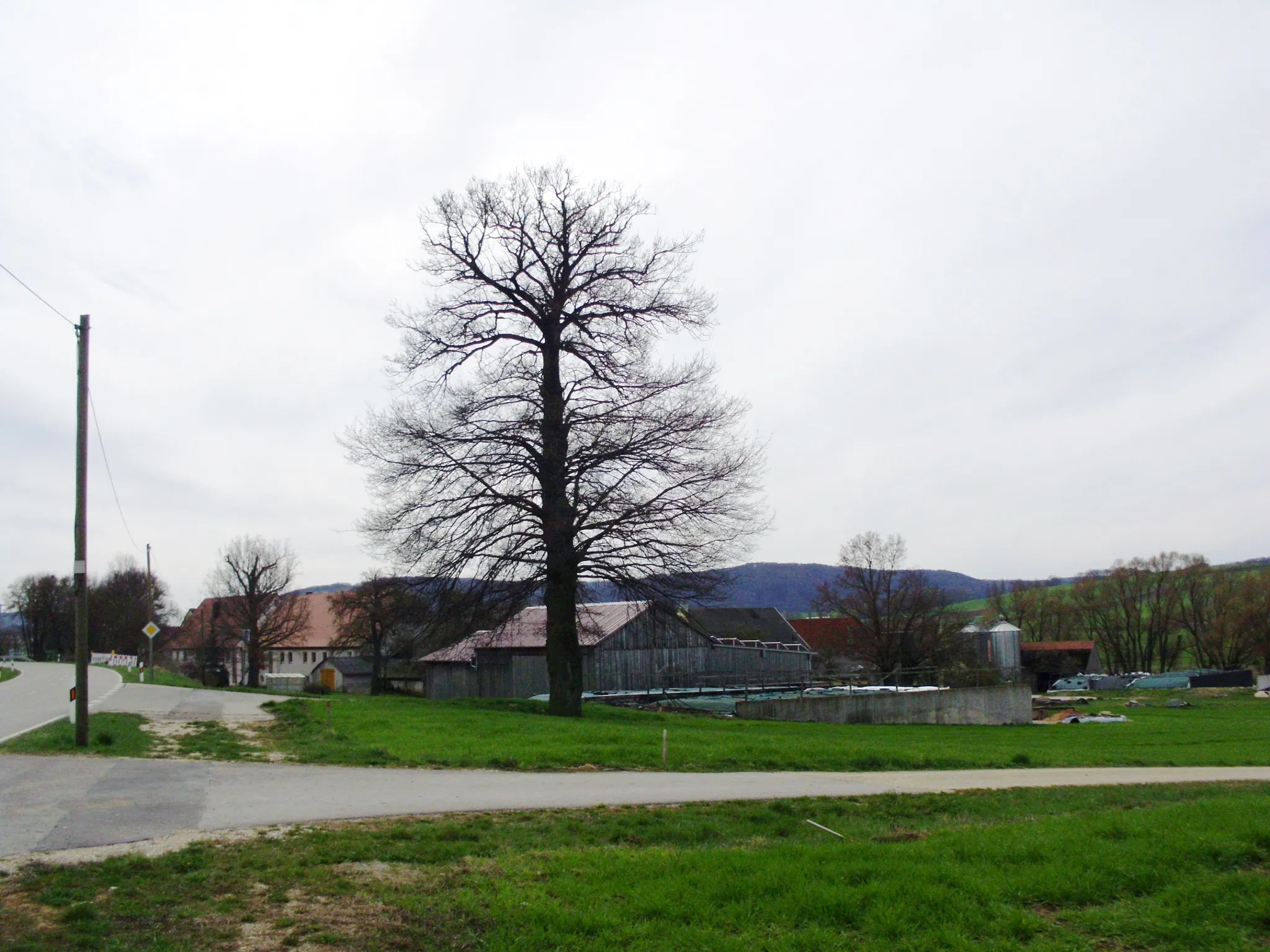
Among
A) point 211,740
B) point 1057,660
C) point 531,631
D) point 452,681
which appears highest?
point 531,631

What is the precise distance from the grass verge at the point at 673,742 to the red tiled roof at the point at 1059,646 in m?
65.8

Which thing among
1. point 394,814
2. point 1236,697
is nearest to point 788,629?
point 1236,697

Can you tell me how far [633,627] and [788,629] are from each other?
162ft

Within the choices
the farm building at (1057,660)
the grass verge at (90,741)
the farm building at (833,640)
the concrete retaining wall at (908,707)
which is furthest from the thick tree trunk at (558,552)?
the farm building at (1057,660)

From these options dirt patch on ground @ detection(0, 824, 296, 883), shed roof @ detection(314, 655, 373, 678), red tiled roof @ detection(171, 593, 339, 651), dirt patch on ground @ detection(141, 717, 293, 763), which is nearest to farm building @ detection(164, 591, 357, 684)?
red tiled roof @ detection(171, 593, 339, 651)

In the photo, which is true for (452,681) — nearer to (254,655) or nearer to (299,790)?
(254,655)

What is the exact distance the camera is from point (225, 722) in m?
22.0

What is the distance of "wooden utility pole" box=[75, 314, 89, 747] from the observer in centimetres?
1667

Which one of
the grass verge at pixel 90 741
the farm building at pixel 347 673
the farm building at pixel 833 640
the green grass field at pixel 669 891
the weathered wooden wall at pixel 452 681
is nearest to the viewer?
the green grass field at pixel 669 891

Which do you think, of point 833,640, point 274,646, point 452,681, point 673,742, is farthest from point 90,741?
point 833,640

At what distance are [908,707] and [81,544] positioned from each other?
34031mm

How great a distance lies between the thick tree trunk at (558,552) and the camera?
25.9 m

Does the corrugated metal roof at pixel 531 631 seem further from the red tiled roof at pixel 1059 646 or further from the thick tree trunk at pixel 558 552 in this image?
the red tiled roof at pixel 1059 646

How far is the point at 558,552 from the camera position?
26.0 meters
